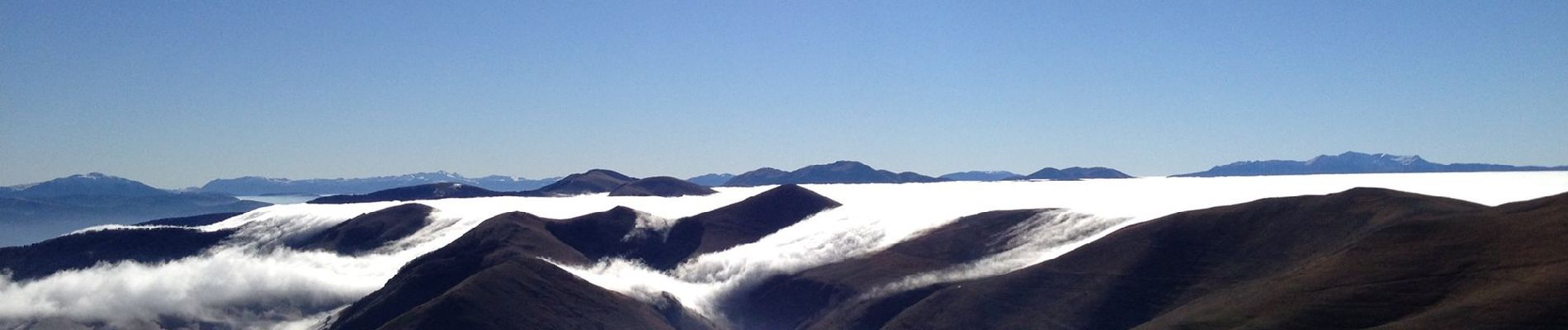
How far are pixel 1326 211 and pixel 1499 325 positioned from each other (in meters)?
80.3

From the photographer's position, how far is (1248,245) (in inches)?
7407

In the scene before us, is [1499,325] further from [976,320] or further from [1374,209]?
[976,320]

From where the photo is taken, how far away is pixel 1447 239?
14588 centimetres

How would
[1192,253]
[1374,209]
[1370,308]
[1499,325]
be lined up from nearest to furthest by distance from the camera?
[1499,325] < [1370,308] < [1374,209] < [1192,253]

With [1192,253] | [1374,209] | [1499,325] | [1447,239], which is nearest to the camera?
[1499,325]

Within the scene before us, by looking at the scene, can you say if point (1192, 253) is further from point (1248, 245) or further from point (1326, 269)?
point (1326, 269)

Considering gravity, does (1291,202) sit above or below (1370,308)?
above

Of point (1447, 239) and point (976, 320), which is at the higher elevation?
point (1447, 239)

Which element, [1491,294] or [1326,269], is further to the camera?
[1326,269]

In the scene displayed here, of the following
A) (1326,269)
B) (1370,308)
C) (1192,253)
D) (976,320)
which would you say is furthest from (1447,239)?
(976,320)

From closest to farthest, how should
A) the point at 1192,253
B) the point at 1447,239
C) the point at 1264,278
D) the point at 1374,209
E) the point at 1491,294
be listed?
1. the point at 1491,294
2. the point at 1447,239
3. the point at 1264,278
4. the point at 1374,209
5. the point at 1192,253

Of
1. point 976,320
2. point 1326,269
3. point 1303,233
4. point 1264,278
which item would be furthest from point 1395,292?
point 976,320

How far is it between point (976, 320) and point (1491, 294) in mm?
80582

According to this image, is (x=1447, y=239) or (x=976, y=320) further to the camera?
(x=976, y=320)
